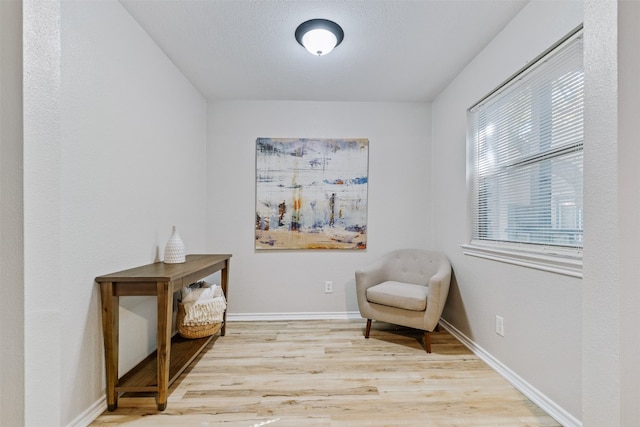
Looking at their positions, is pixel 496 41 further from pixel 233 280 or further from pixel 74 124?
pixel 233 280

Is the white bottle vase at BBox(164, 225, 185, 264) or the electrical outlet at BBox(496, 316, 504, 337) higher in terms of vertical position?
the white bottle vase at BBox(164, 225, 185, 264)

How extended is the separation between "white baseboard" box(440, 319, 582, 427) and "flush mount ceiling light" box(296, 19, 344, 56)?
2.53 m

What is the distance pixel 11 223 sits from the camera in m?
0.74

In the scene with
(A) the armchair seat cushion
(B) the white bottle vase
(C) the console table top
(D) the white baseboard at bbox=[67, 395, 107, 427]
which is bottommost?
(D) the white baseboard at bbox=[67, 395, 107, 427]

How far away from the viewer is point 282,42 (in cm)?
216

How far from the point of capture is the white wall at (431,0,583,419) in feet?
5.04

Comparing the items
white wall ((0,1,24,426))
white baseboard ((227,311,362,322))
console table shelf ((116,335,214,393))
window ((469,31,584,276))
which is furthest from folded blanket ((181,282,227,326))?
window ((469,31,584,276))

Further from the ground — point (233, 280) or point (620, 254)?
point (620, 254)

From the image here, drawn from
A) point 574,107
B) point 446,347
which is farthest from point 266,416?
point 574,107

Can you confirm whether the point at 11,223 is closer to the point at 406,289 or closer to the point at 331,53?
the point at 331,53

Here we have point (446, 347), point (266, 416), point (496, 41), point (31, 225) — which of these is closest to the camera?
point (31, 225)

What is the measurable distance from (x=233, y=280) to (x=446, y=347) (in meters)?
2.18

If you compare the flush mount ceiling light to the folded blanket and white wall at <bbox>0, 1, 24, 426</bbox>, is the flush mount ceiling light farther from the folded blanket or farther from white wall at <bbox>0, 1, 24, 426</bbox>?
the folded blanket

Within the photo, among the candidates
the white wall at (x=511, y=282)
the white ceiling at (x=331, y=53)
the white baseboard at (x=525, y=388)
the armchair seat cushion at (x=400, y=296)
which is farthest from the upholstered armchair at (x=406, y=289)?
the white ceiling at (x=331, y=53)
